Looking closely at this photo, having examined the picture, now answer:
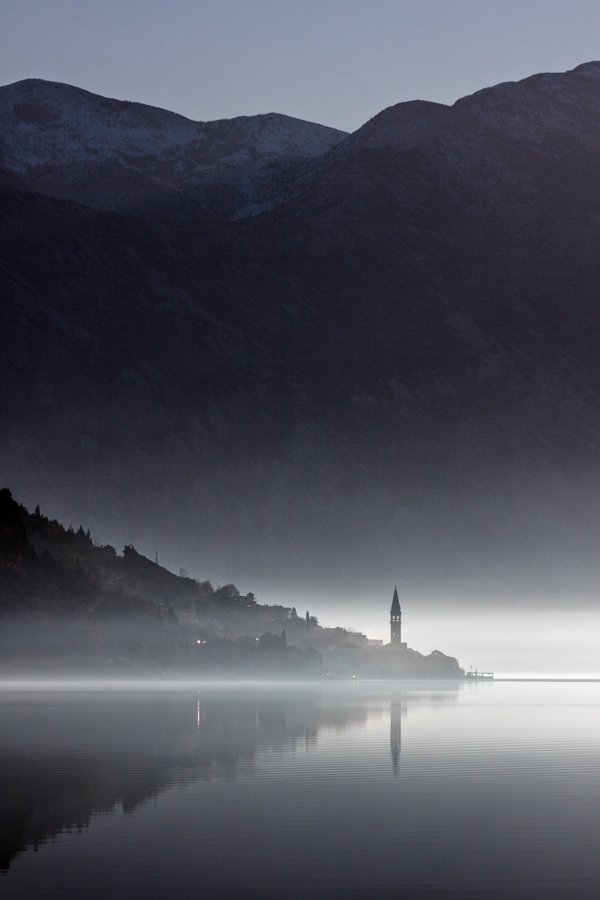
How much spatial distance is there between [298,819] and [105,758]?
134ft

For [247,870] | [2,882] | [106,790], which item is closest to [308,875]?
[247,870]

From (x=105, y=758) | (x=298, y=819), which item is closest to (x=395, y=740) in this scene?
(x=105, y=758)

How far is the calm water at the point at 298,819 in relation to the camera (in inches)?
2003

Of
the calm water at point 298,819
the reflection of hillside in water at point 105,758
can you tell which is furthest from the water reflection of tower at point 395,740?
the reflection of hillside in water at point 105,758

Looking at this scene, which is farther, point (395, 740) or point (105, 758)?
point (395, 740)

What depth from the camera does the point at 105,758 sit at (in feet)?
350

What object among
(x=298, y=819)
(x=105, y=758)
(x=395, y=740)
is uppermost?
(x=395, y=740)

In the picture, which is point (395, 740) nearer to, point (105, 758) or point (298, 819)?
point (105, 758)

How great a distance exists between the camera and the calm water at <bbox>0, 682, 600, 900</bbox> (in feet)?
167

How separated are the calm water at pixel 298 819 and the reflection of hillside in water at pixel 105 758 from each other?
23cm

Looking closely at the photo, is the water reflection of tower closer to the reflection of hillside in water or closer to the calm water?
the calm water

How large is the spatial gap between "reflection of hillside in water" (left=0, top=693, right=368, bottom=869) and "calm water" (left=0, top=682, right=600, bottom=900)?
0.23 meters

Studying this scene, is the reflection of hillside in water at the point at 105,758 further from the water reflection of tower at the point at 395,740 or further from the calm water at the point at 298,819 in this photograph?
the water reflection of tower at the point at 395,740

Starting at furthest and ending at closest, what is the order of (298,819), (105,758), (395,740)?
1. (395,740)
2. (105,758)
3. (298,819)
